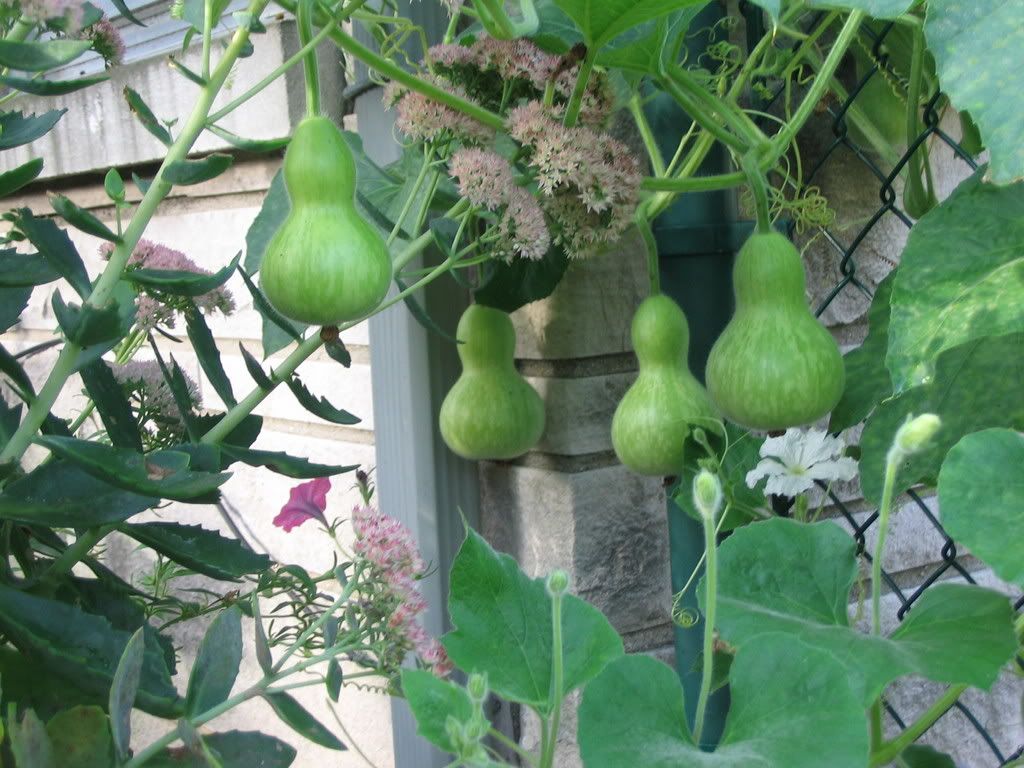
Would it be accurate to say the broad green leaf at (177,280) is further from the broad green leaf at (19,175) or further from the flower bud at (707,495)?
the flower bud at (707,495)

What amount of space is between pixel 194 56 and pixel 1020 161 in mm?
1285

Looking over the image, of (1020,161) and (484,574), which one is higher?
(1020,161)

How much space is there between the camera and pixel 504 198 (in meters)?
0.62

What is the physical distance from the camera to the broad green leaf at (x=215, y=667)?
0.43 m

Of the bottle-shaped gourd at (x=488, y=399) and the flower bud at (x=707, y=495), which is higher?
the bottle-shaped gourd at (x=488, y=399)

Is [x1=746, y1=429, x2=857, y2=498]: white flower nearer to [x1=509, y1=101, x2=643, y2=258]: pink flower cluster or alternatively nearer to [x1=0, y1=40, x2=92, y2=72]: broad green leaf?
[x1=509, y1=101, x2=643, y2=258]: pink flower cluster

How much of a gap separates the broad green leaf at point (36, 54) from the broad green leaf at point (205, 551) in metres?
0.23

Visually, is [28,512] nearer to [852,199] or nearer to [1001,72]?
[1001,72]

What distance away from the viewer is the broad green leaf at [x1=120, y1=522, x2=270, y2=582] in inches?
20.6

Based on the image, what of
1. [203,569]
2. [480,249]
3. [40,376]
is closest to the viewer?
[203,569]

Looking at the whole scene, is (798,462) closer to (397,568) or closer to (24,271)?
(397,568)

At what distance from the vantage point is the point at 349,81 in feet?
3.67

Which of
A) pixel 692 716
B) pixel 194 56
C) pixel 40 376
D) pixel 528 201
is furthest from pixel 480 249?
pixel 40 376

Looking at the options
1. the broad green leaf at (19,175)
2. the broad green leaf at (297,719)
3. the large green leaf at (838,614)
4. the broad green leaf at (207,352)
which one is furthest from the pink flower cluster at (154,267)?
the large green leaf at (838,614)
